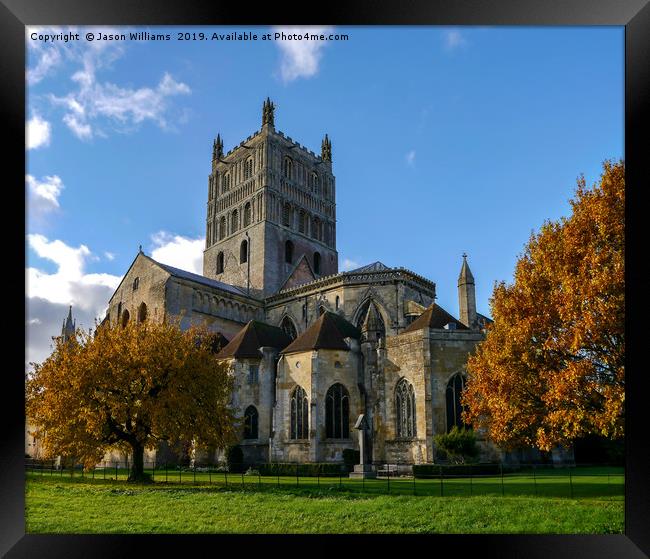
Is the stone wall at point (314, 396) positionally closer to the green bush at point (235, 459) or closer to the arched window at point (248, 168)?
the green bush at point (235, 459)

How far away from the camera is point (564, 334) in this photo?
52.9 ft

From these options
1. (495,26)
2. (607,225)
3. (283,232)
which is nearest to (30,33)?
(495,26)

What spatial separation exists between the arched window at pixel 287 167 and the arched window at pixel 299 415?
30103mm

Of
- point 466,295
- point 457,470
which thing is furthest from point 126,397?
point 466,295

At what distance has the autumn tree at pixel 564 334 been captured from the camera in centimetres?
1474

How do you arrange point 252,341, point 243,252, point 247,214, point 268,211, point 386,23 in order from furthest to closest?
point 247,214 → point 243,252 → point 268,211 → point 252,341 → point 386,23

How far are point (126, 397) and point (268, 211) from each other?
34.3 m

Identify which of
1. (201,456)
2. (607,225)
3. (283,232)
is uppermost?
(283,232)

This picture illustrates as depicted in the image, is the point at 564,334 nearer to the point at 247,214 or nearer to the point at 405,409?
the point at 405,409

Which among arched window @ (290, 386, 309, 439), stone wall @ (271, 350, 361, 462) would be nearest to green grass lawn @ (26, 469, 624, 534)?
stone wall @ (271, 350, 361, 462)

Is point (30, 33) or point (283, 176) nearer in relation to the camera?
point (30, 33)

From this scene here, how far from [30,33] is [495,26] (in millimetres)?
9124

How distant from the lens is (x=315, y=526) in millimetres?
12375

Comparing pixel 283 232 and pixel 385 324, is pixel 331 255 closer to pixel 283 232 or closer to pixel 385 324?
pixel 283 232
